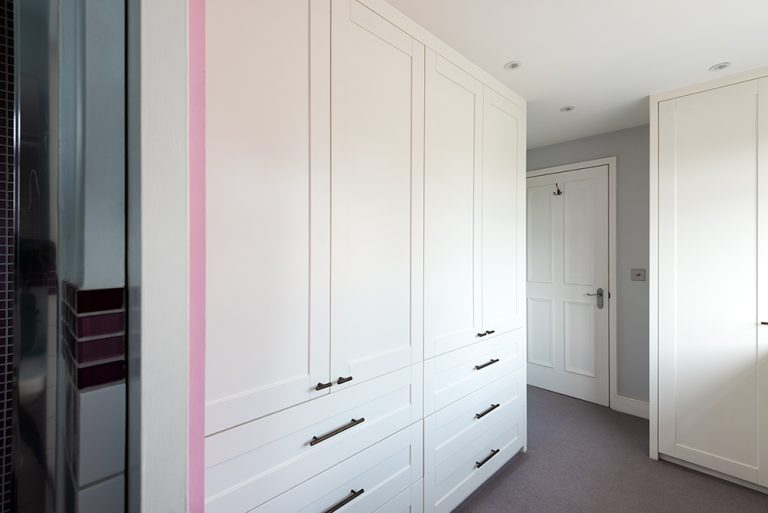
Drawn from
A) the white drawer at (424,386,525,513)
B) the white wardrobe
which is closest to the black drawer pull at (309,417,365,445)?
the white drawer at (424,386,525,513)

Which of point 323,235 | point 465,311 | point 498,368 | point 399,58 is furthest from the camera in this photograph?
point 498,368

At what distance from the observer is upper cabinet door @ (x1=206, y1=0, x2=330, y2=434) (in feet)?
3.30

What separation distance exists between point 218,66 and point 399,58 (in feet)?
2.86

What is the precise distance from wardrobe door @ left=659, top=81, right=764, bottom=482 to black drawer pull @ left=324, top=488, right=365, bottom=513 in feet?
7.45

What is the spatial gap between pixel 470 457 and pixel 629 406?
2.07 meters

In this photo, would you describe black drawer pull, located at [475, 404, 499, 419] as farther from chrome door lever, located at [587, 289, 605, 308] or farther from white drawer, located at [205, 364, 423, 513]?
chrome door lever, located at [587, 289, 605, 308]

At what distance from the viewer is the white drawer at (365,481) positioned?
47.1 inches

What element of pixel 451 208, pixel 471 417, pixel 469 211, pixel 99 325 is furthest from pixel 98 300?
pixel 471 417

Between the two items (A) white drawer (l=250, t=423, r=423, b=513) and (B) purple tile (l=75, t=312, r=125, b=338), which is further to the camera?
(A) white drawer (l=250, t=423, r=423, b=513)

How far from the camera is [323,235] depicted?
50.4 inches

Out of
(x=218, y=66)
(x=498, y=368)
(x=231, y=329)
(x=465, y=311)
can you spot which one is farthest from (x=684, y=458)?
(x=218, y=66)

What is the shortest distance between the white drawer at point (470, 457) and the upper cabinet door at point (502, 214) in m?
0.61

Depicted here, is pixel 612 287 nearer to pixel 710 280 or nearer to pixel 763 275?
pixel 710 280

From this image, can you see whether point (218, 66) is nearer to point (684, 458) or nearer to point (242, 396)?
point (242, 396)
